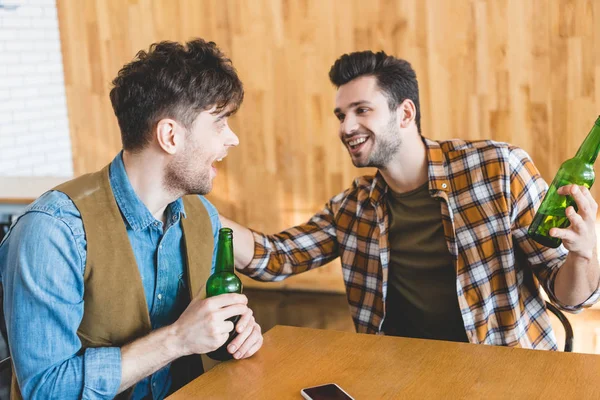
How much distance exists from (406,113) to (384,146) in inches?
7.3

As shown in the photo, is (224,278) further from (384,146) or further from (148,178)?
(384,146)

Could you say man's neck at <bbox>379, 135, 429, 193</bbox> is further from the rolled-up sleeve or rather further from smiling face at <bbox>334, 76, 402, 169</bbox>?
the rolled-up sleeve

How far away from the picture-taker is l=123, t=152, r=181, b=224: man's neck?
5.74ft

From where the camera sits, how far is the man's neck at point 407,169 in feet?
7.48

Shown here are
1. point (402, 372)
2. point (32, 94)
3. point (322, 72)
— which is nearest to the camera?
point (402, 372)

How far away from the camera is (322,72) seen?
125 inches

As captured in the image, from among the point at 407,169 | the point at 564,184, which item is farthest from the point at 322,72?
the point at 564,184

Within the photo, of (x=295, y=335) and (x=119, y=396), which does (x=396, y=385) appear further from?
(x=119, y=396)

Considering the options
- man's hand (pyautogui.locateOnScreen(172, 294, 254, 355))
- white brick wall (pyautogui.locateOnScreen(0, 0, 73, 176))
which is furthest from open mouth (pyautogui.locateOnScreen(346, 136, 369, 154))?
white brick wall (pyautogui.locateOnScreen(0, 0, 73, 176))

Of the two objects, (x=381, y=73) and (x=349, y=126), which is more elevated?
(x=381, y=73)

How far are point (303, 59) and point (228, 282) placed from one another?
1.78 m

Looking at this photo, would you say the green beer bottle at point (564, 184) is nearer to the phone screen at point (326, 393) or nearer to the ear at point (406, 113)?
the ear at point (406, 113)

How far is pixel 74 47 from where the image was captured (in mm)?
3672

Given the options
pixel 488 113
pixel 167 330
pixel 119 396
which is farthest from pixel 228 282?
pixel 488 113
